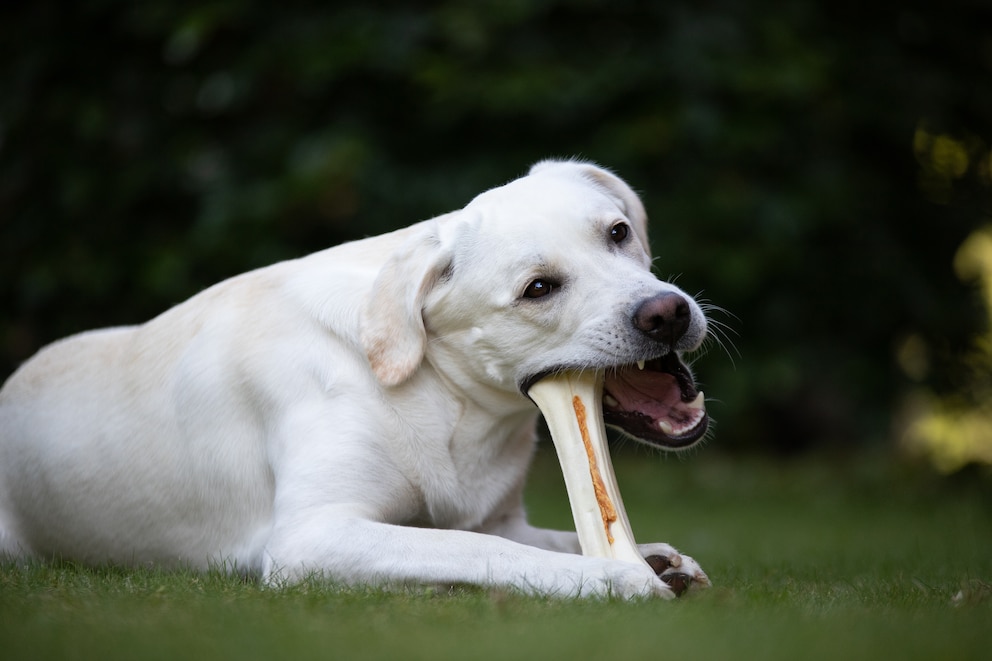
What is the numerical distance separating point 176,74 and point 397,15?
74.9 inches

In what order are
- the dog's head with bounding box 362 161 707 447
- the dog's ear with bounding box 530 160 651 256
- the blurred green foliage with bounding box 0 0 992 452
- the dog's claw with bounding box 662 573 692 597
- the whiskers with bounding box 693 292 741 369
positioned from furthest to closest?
the blurred green foliage with bounding box 0 0 992 452, the dog's ear with bounding box 530 160 651 256, the whiskers with bounding box 693 292 741 369, the dog's head with bounding box 362 161 707 447, the dog's claw with bounding box 662 573 692 597

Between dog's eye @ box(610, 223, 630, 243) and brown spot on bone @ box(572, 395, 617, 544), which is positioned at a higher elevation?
dog's eye @ box(610, 223, 630, 243)

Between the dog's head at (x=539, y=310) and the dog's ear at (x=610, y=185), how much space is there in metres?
0.37

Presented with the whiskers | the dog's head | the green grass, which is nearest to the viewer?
the green grass

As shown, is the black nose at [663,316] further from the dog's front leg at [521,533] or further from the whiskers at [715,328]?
the dog's front leg at [521,533]

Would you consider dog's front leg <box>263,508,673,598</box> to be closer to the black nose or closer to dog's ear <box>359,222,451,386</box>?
dog's ear <box>359,222,451,386</box>

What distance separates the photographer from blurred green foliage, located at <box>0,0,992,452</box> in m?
8.85

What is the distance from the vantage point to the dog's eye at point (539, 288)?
4.02 meters

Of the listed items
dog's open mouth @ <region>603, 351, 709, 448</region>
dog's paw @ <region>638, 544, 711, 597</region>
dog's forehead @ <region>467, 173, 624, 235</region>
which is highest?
dog's forehead @ <region>467, 173, 624, 235</region>

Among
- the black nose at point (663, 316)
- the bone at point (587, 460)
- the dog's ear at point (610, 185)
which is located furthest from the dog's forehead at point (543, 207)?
the bone at point (587, 460)

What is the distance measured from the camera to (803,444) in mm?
11984

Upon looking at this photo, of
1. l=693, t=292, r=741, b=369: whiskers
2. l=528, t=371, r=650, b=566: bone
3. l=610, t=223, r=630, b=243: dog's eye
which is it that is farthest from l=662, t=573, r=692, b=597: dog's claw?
l=610, t=223, r=630, b=243: dog's eye

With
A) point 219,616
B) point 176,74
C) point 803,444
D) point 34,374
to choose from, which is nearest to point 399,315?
point 219,616

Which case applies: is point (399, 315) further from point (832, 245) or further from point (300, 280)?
point (832, 245)
